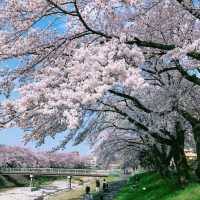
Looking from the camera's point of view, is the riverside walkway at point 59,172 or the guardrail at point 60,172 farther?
the guardrail at point 60,172

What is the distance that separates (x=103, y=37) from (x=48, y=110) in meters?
3.51

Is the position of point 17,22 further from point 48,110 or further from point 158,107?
point 158,107

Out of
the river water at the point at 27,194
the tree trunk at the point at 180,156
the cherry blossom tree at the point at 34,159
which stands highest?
the cherry blossom tree at the point at 34,159

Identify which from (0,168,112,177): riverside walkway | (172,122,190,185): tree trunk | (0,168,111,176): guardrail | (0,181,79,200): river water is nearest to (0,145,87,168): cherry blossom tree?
(0,168,111,176): guardrail

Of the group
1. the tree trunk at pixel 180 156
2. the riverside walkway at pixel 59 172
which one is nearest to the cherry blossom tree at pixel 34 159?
the riverside walkway at pixel 59 172

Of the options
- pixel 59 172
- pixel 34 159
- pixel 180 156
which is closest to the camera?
pixel 180 156

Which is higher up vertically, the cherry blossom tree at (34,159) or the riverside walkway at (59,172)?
the cherry blossom tree at (34,159)

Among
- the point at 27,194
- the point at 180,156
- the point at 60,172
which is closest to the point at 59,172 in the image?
the point at 60,172

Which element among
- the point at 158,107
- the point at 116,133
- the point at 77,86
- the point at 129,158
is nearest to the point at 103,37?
the point at 77,86

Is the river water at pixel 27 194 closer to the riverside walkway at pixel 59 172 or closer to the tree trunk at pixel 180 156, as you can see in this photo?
the riverside walkway at pixel 59 172

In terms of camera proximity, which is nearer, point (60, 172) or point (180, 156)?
point (180, 156)

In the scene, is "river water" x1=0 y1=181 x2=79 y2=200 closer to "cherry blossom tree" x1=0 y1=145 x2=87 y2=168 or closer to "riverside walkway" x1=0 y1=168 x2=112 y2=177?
"riverside walkway" x1=0 y1=168 x2=112 y2=177

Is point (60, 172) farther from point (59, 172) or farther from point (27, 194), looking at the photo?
point (27, 194)

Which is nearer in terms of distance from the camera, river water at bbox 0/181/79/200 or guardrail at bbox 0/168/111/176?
river water at bbox 0/181/79/200
